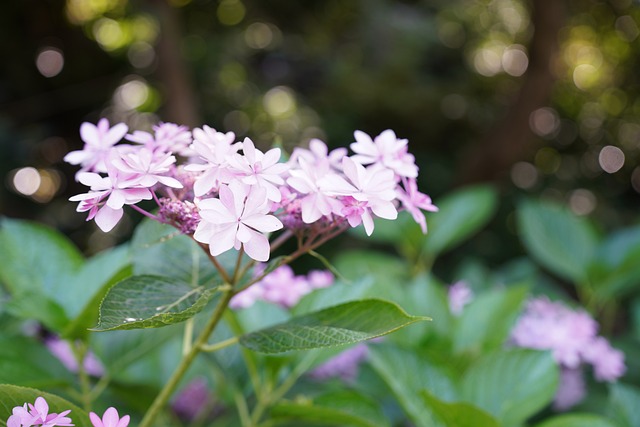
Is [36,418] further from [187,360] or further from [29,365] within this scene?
[29,365]

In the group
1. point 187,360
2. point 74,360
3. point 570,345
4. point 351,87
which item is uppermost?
point 187,360

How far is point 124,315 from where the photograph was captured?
1.37ft

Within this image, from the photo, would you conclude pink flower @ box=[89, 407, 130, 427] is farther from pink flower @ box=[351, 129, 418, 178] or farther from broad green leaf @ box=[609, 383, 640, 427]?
broad green leaf @ box=[609, 383, 640, 427]

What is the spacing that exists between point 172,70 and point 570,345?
1683 millimetres

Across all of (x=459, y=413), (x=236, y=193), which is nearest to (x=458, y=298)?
(x=459, y=413)

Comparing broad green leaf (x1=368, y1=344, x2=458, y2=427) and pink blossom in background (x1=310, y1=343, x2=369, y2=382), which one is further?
pink blossom in background (x1=310, y1=343, x2=369, y2=382)

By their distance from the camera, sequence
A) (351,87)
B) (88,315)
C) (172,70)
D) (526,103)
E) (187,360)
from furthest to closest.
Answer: (351,87) → (526,103) → (172,70) → (88,315) → (187,360)

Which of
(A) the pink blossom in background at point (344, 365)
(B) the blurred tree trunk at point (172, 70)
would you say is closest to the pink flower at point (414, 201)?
(A) the pink blossom in background at point (344, 365)

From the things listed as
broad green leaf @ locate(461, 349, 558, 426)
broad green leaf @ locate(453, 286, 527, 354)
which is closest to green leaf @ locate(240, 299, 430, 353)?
broad green leaf @ locate(461, 349, 558, 426)

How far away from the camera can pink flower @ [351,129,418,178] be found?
519 mm

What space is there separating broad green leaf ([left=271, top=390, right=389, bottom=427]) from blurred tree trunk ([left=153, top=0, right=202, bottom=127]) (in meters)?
1.58

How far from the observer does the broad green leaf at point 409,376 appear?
657 mm

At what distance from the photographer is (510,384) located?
2.26 feet

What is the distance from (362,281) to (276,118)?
255cm
